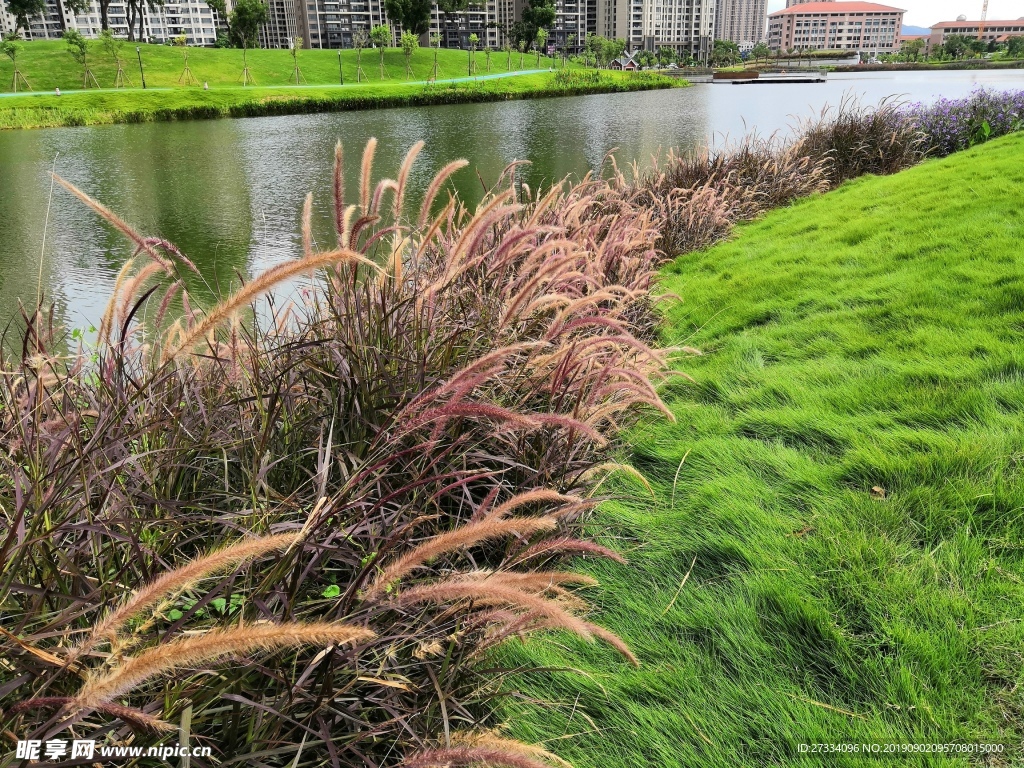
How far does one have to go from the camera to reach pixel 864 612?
1.55 meters

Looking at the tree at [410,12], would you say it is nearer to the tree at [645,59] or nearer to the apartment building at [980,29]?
the tree at [645,59]

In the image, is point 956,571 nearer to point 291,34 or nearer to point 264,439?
point 264,439

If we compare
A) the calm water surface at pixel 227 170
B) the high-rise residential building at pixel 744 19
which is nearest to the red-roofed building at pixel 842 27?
the high-rise residential building at pixel 744 19

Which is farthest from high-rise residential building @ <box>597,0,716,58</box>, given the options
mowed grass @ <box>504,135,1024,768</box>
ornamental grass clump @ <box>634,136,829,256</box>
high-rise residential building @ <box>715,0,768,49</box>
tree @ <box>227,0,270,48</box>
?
mowed grass @ <box>504,135,1024,768</box>

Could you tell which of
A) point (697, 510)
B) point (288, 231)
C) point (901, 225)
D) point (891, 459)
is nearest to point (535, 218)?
point (697, 510)

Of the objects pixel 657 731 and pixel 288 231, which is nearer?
pixel 657 731

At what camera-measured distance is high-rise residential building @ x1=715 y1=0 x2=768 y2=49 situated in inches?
6998

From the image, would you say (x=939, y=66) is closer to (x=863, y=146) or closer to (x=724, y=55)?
(x=724, y=55)

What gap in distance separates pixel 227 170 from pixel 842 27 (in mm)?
144096

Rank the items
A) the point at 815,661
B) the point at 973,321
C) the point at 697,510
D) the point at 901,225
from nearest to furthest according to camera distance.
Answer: the point at 815,661
the point at 697,510
the point at 973,321
the point at 901,225

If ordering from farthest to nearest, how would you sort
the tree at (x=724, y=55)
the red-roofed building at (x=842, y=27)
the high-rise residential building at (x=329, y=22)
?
the red-roofed building at (x=842, y=27)
the high-rise residential building at (x=329, y=22)
the tree at (x=724, y=55)

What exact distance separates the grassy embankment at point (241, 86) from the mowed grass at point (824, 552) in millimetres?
27082

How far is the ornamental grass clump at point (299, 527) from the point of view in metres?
0.94

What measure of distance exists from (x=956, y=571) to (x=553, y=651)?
1.00 m
